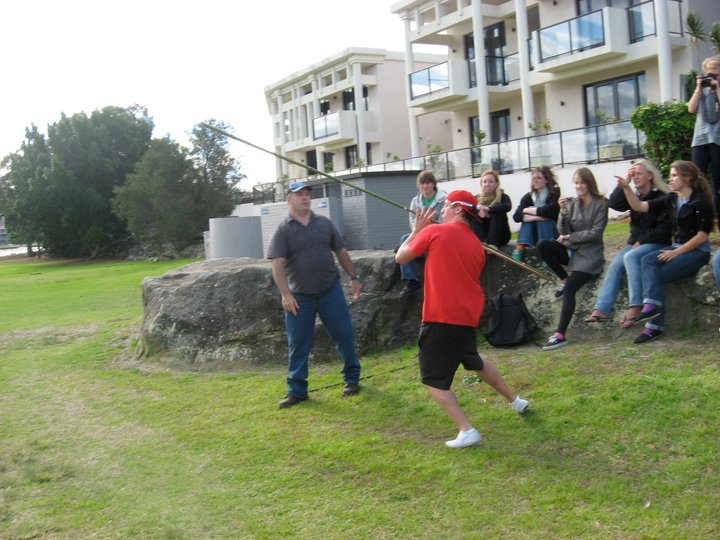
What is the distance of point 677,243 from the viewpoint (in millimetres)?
Result: 6762

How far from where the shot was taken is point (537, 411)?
18.3 ft

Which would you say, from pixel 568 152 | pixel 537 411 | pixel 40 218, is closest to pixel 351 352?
pixel 537 411

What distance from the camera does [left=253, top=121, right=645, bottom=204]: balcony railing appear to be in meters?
17.4

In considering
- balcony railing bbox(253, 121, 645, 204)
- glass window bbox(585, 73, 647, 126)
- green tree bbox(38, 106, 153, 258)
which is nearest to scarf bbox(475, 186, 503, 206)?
balcony railing bbox(253, 121, 645, 204)

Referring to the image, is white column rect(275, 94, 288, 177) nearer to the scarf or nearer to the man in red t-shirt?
the scarf

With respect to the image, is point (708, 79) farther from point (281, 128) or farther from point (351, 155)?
point (281, 128)

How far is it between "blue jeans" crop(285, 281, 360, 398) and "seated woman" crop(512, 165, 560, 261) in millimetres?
2281

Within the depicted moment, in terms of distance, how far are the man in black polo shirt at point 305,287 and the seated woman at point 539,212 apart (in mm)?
2320

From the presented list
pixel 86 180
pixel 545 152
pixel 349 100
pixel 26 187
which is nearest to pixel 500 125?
pixel 545 152

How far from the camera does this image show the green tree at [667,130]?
10344 mm

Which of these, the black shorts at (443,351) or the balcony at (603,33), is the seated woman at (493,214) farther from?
the balcony at (603,33)

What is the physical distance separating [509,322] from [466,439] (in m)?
2.64

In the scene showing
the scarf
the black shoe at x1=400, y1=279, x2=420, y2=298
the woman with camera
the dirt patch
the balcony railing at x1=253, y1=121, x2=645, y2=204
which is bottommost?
the dirt patch

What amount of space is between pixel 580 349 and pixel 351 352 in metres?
2.15
